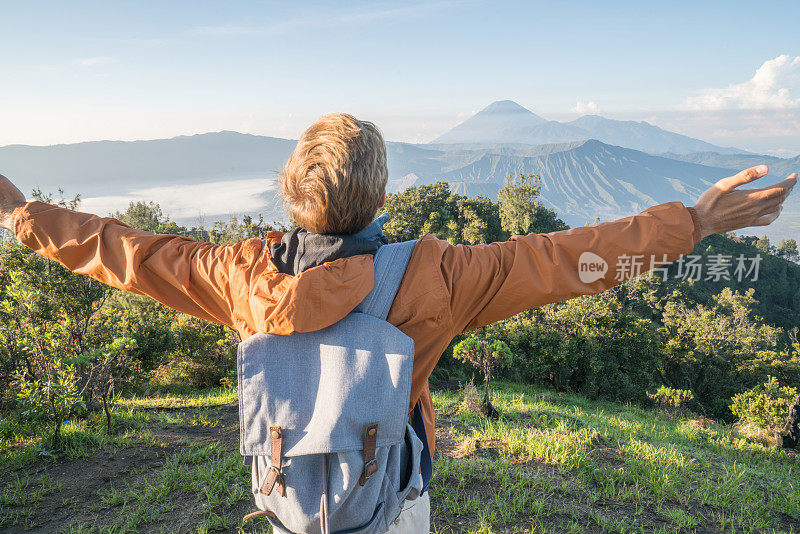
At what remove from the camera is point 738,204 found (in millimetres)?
1339

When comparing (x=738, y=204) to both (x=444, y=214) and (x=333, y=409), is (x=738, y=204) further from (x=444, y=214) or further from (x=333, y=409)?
(x=444, y=214)

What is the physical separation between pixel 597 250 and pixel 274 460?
120 centimetres

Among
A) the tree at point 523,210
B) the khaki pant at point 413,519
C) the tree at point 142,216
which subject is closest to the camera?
the khaki pant at point 413,519

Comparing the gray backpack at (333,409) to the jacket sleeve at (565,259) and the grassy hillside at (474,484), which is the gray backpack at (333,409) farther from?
the grassy hillside at (474,484)

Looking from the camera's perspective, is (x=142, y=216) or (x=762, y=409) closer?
(x=762, y=409)

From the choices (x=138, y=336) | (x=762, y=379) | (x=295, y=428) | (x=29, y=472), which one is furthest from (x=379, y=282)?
(x=762, y=379)

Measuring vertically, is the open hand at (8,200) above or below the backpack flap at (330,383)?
above

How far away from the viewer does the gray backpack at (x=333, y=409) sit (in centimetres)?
132

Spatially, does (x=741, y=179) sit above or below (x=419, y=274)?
above

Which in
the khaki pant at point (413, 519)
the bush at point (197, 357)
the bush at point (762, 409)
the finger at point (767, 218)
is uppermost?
the finger at point (767, 218)

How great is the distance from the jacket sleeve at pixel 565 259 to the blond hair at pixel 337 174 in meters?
0.32

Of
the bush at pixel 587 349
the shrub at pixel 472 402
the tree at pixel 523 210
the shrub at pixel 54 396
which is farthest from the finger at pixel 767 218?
the tree at pixel 523 210

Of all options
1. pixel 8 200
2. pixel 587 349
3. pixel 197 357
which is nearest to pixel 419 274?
pixel 8 200

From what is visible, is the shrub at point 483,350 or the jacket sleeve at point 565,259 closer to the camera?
the jacket sleeve at point 565,259
